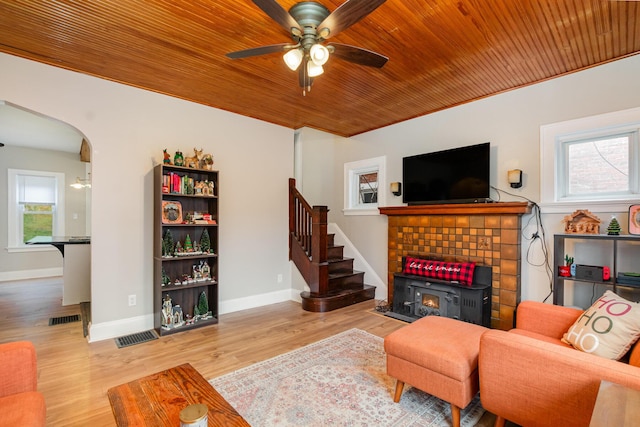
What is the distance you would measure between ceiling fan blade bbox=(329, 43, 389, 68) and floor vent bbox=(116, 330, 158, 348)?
3.27 m

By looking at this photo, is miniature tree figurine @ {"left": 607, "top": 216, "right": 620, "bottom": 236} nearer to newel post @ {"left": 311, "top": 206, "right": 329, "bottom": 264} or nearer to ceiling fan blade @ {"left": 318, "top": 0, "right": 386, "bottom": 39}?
ceiling fan blade @ {"left": 318, "top": 0, "right": 386, "bottom": 39}

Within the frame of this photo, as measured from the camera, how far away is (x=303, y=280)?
470 centimetres

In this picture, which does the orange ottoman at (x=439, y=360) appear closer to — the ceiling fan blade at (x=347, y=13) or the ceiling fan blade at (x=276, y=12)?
the ceiling fan blade at (x=347, y=13)

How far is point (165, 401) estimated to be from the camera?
4.73ft

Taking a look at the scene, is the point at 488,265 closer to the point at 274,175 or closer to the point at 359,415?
the point at 359,415

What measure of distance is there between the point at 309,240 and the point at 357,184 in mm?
1402

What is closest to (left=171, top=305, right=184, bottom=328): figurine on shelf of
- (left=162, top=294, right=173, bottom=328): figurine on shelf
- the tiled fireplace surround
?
(left=162, top=294, right=173, bottom=328): figurine on shelf

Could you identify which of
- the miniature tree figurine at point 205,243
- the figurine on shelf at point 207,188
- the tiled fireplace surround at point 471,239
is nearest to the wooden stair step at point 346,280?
the tiled fireplace surround at point 471,239

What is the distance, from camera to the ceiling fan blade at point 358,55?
214 cm

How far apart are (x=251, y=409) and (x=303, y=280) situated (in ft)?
8.80

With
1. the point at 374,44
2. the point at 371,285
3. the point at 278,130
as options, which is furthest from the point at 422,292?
the point at 278,130

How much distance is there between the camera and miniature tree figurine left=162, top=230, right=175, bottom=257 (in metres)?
3.43

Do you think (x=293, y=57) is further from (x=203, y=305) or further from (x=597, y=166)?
(x=597, y=166)

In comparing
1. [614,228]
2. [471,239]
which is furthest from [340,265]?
[614,228]
